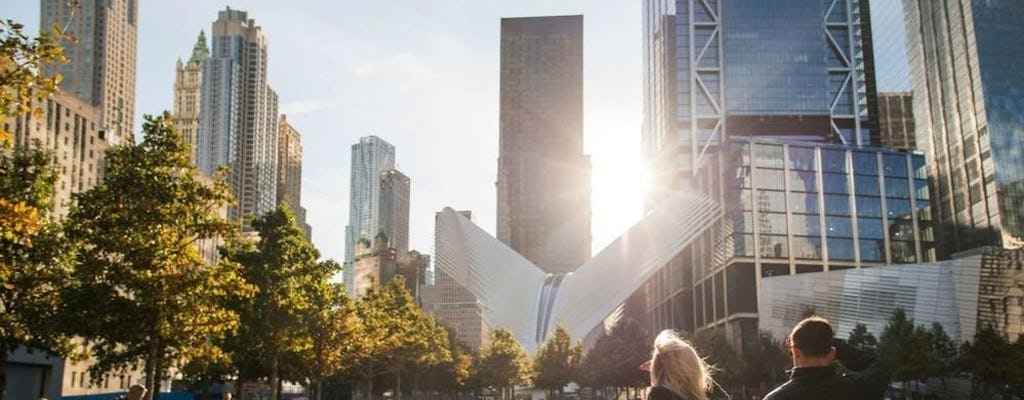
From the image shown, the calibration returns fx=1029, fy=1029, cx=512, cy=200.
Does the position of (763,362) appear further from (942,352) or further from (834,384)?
(834,384)

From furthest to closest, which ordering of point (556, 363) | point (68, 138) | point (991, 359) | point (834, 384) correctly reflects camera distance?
point (68, 138)
point (556, 363)
point (991, 359)
point (834, 384)

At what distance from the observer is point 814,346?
19.0 ft

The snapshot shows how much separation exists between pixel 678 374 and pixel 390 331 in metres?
57.2

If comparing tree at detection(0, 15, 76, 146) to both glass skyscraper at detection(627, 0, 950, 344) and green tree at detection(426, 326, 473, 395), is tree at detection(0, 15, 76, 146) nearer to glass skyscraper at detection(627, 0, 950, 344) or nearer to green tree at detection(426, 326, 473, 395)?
green tree at detection(426, 326, 473, 395)

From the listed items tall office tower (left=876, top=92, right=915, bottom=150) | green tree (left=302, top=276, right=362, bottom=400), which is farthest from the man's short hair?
tall office tower (left=876, top=92, right=915, bottom=150)

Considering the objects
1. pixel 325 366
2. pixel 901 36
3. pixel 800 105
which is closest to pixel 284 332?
pixel 325 366

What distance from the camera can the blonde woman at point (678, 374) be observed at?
6004mm

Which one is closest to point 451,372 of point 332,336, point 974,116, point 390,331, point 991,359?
point 390,331

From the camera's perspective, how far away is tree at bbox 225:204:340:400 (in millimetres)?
39375

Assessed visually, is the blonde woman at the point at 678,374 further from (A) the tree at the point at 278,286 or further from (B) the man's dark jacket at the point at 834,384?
(A) the tree at the point at 278,286

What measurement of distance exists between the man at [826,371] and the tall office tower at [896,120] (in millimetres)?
153940

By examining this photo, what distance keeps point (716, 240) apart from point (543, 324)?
31.1m

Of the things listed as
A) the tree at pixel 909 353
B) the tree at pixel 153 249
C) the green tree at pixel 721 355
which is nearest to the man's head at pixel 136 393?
the tree at pixel 153 249

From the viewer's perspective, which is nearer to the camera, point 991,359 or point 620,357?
point 991,359
